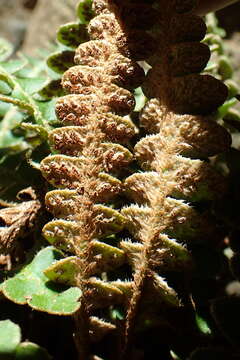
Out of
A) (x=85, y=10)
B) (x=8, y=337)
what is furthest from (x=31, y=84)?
(x=8, y=337)

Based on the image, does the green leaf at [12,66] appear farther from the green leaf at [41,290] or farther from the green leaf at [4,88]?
the green leaf at [41,290]

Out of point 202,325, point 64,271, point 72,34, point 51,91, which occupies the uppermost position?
point 72,34

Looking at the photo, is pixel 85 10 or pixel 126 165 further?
pixel 85 10

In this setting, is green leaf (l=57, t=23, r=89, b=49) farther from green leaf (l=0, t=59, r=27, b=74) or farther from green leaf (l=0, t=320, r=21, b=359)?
green leaf (l=0, t=320, r=21, b=359)

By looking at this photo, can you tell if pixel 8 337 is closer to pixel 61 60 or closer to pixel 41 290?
pixel 41 290

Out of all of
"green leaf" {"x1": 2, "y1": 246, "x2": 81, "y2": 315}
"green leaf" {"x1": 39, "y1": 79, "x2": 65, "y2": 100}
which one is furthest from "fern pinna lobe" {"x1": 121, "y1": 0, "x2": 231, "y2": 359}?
"green leaf" {"x1": 39, "y1": 79, "x2": 65, "y2": 100}

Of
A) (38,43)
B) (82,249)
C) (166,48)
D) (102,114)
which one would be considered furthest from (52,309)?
(38,43)

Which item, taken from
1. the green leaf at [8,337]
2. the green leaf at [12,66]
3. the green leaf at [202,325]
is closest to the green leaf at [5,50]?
the green leaf at [12,66]

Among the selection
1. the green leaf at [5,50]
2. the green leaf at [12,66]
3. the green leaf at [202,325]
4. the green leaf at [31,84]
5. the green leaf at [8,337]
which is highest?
the green leaf at [12,66]
